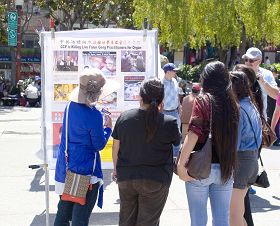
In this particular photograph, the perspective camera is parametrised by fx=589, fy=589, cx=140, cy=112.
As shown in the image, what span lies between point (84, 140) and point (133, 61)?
2169 mm

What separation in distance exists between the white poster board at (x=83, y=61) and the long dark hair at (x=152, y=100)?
205cm

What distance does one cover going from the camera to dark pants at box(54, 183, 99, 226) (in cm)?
477

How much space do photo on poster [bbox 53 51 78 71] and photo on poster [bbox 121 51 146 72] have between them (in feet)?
1.79

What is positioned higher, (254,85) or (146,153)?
(254,85)

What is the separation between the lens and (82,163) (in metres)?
4.79

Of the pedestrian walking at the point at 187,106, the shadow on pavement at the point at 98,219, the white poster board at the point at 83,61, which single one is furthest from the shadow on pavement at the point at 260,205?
the white poster board at the point at 83,61

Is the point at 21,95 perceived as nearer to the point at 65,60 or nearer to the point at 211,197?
the point at 65,60

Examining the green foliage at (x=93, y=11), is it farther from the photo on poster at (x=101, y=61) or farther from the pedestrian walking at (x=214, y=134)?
the pedestrian walking at (x=214, y=134)

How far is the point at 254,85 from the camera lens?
20.0 ft

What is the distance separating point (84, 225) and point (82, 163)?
0.50 metres

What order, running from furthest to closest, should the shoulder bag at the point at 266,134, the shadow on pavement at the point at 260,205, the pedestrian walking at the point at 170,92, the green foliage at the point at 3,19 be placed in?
the green foliage at the point at 3,19
the pedestrian walking at the point at 170,92
the shadow on pavement at the point at 260,205
the shoulder bag at the point at 266,134

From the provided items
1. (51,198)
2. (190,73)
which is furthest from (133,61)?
(190,73)

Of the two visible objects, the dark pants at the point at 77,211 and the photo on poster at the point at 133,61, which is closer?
the dark pants at the point at 77,211

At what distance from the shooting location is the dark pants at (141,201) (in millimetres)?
4508
